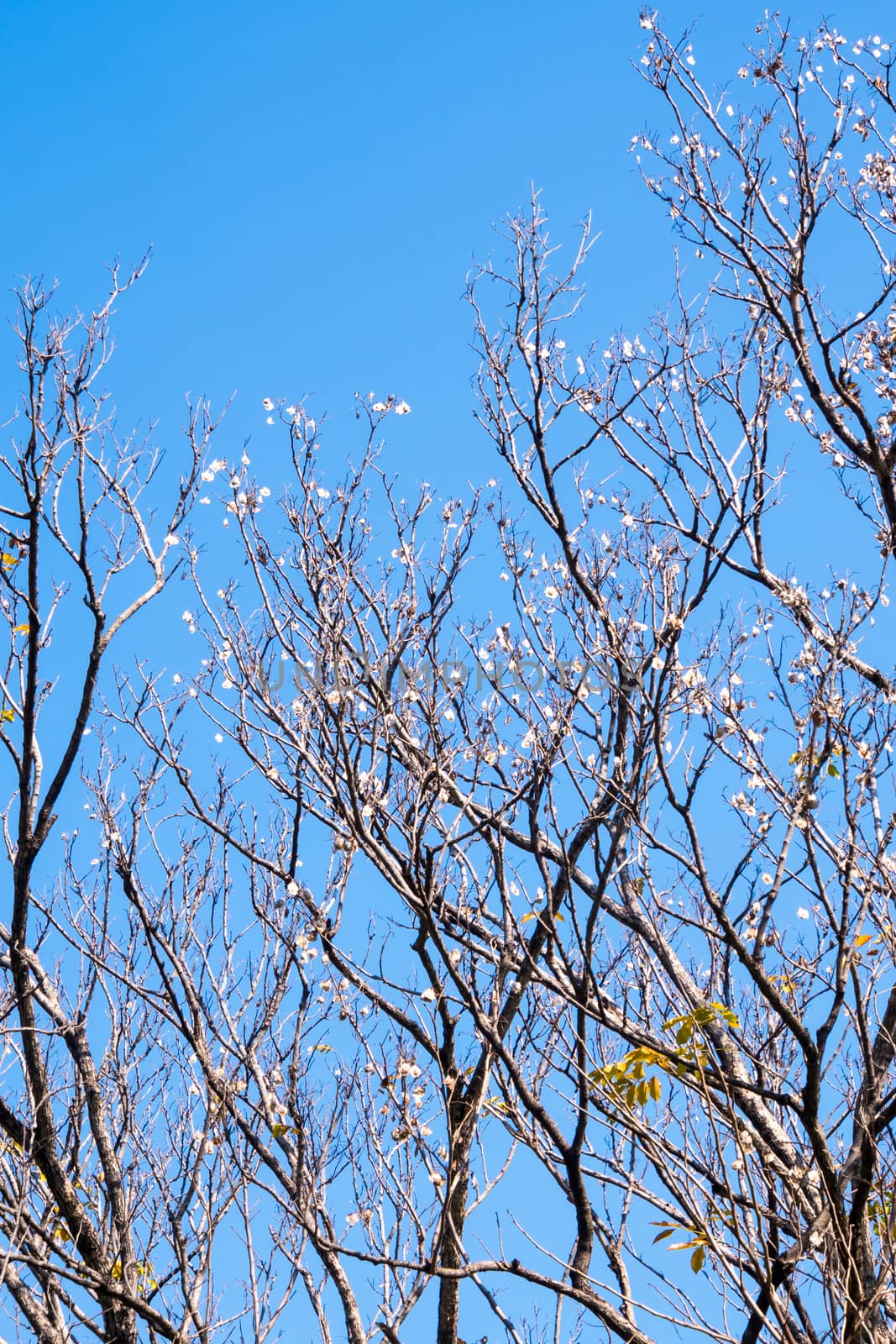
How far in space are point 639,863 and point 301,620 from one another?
1690mm

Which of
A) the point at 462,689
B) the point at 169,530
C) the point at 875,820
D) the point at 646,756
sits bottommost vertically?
the point at 875,820

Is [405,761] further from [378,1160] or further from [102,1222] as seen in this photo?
[102,1222]

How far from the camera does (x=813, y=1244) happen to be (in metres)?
4.03

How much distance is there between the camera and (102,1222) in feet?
17.4

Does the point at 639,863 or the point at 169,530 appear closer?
the point at 639,863

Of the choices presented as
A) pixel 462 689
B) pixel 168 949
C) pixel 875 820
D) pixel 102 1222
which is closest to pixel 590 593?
pixel 462 689

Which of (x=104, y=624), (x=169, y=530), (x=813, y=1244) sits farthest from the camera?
(x=169, y=530)

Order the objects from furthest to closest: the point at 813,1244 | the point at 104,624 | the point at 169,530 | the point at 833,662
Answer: the point at 169,530 < the point at 104,624 < the point at 833,662 < the point at 813,1244

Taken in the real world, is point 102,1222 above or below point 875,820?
below

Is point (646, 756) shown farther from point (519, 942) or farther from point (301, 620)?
point (301, 620)

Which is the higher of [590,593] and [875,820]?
[590,593]

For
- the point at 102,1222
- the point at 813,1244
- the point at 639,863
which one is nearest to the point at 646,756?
the point at 639,863

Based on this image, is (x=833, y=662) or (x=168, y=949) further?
(x=168, y=949)

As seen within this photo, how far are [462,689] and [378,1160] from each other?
7.27 ft
